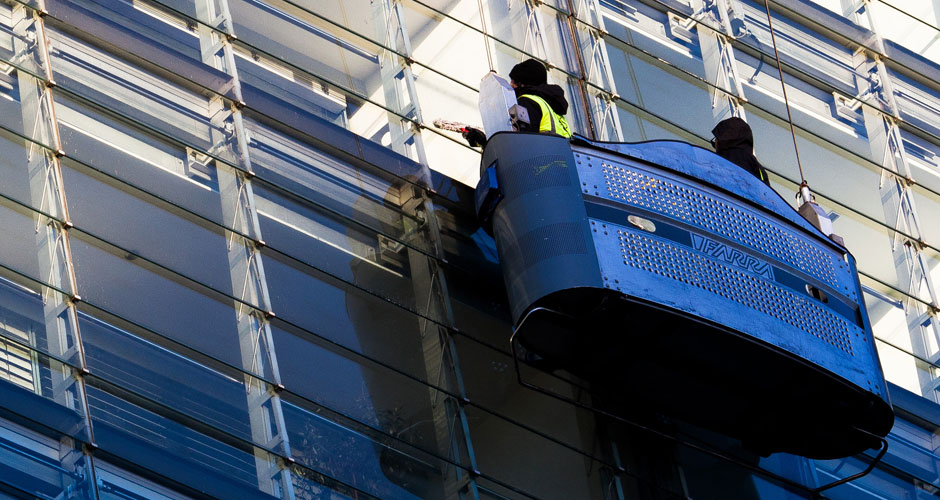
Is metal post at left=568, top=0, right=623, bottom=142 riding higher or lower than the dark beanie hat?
higher

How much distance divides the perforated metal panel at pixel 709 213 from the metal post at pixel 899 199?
347 centimetres

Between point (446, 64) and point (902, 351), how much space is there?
504 centimetres

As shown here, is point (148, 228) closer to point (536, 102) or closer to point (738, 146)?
point (536, 102)

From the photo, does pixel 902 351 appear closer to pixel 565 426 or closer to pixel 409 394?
pixel 565 426

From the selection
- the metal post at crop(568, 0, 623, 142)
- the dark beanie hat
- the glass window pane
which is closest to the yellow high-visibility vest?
the dark beanie hat

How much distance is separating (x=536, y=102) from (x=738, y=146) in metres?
1.91

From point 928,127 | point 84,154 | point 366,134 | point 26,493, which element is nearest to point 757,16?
point 928,127

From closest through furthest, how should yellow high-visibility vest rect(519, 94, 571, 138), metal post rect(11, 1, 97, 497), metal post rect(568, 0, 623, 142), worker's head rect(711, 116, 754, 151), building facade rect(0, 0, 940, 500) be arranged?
metal post rect(11, 1, 97, 497)
building facade rect(0, 0, 940, 500)
yellow high-visibility vest rect(519, 94, 571, 138)
worker's head rect(711, 116, 754, 151)
metal post rect(568, 0, 623, 142)

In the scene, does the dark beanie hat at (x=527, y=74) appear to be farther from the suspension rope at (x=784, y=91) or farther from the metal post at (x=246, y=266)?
the suspension rope at (x=784, y=91)

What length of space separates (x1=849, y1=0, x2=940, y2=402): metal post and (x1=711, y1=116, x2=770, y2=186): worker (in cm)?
333

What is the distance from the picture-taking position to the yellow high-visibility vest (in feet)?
46.0

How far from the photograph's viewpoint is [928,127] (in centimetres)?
1952

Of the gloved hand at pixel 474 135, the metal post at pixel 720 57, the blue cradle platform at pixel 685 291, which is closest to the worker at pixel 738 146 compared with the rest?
the blue cradle platform at pixel 685 291

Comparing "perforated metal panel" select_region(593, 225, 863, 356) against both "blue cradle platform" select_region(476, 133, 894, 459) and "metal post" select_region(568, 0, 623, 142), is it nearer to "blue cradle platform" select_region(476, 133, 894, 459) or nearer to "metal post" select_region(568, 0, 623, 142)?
"blue cradle platform" select_region(476, 133, 894, 459)
